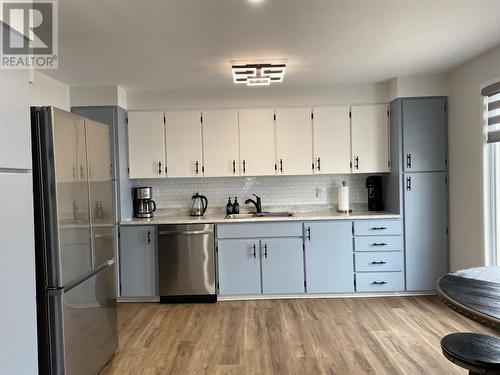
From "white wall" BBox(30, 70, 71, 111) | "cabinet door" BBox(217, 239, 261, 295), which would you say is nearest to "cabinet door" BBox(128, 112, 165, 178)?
"white wall" BBox(30, 70, 71, 111)

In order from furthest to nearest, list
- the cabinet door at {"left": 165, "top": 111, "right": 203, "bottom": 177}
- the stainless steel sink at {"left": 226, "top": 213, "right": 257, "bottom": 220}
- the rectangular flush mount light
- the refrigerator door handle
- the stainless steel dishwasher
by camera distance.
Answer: the cabinet door at {"left": 165, "top": 111, "right": 203, "bottom": 177} → the stainless steel sink at {"left": 226, "top": 213, "right": 257, "bottom": 220} → the stainless steel dishwasher → the rectangular flush mount light → the refrigerator door handle

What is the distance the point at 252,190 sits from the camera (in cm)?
484

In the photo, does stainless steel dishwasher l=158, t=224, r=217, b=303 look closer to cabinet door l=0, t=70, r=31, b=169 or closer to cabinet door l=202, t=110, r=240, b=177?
cabinet door l=202, t=110, r=240, b=177

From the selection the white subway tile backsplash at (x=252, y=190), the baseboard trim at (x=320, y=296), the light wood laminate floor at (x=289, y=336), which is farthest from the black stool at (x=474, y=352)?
the white subway tile backsplash at (x=252, y=190)

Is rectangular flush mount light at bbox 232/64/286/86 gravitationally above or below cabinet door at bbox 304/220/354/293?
above

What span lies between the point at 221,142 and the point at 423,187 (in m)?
2.38

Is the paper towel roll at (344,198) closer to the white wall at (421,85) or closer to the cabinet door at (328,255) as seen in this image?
the cabinet door at (328,255)

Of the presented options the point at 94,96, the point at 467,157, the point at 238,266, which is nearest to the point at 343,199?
the point at 467,157

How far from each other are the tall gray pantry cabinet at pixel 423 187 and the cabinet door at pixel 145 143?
109 inches

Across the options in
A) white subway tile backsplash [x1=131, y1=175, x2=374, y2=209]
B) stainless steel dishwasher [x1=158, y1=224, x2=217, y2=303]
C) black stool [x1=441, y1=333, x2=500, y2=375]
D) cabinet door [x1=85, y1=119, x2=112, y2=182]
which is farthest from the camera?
white subway tile backsplash [x1=131, y1=175, x2=374, y2=209]

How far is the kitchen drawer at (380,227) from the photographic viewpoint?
13.9 feet

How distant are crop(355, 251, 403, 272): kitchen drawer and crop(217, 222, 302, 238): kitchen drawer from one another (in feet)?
2.48

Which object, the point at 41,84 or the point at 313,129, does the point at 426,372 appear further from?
the point at 41,84

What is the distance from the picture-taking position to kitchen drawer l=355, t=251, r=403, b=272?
423 cm
